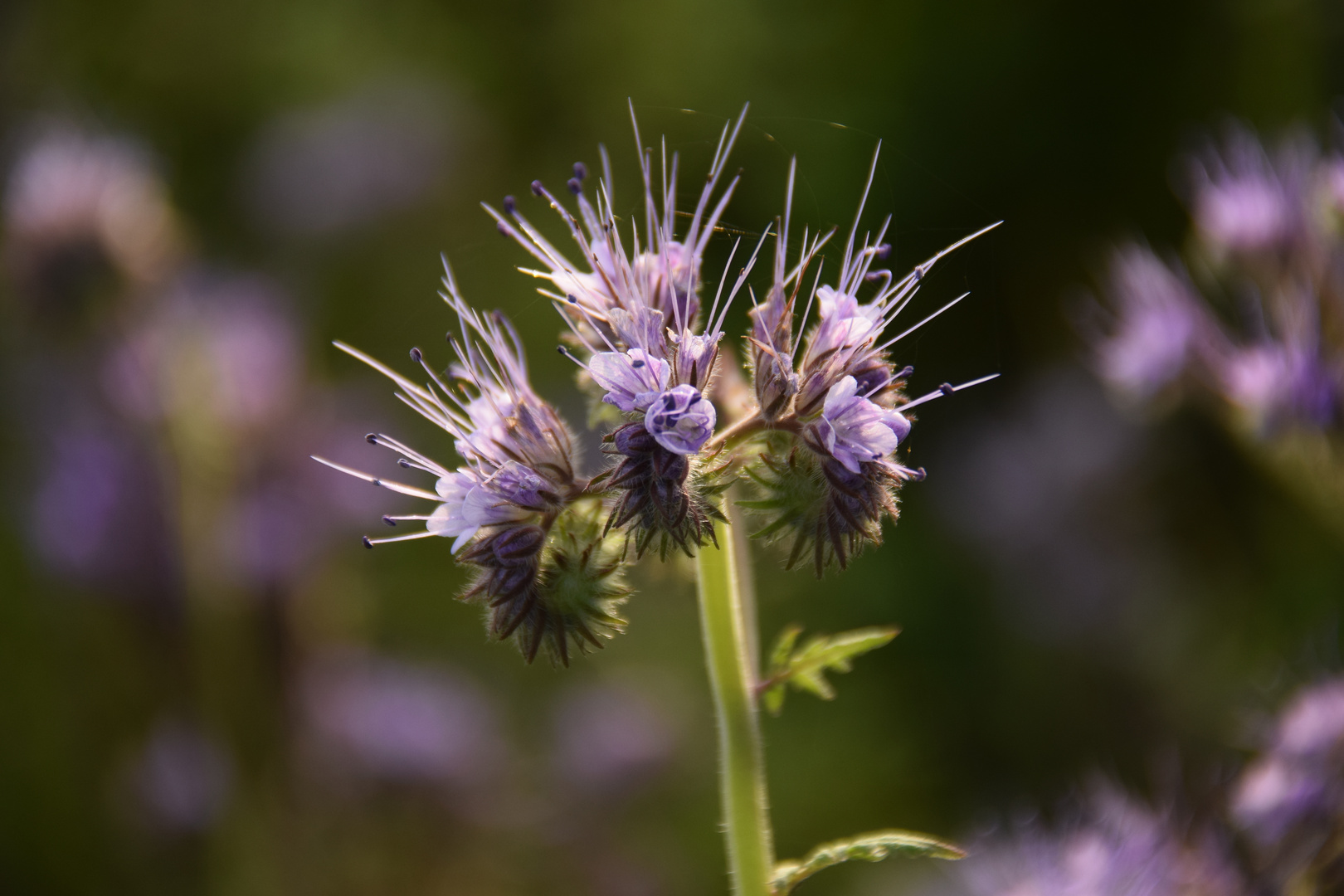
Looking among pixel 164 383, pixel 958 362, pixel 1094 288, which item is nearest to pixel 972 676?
pixel 958 362

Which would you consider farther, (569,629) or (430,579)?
(430,579)

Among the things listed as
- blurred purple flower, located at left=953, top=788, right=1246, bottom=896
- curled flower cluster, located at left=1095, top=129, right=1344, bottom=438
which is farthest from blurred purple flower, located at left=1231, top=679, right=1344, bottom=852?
curled flower cluster, located at left=1095, top=129, right=1344, bottom=438

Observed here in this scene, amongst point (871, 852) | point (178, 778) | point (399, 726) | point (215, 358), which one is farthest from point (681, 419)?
point (215, 358)

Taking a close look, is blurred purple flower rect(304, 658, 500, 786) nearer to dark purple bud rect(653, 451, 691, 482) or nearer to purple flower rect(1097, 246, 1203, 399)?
purple flower rect(1097, 246, 1203, 399)

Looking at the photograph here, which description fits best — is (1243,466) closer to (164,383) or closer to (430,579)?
(430,579)

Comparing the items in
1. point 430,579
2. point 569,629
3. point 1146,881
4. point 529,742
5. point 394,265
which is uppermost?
point 394,265

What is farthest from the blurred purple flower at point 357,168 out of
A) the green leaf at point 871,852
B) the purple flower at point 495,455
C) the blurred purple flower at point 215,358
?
the green leaf at point 871,852
